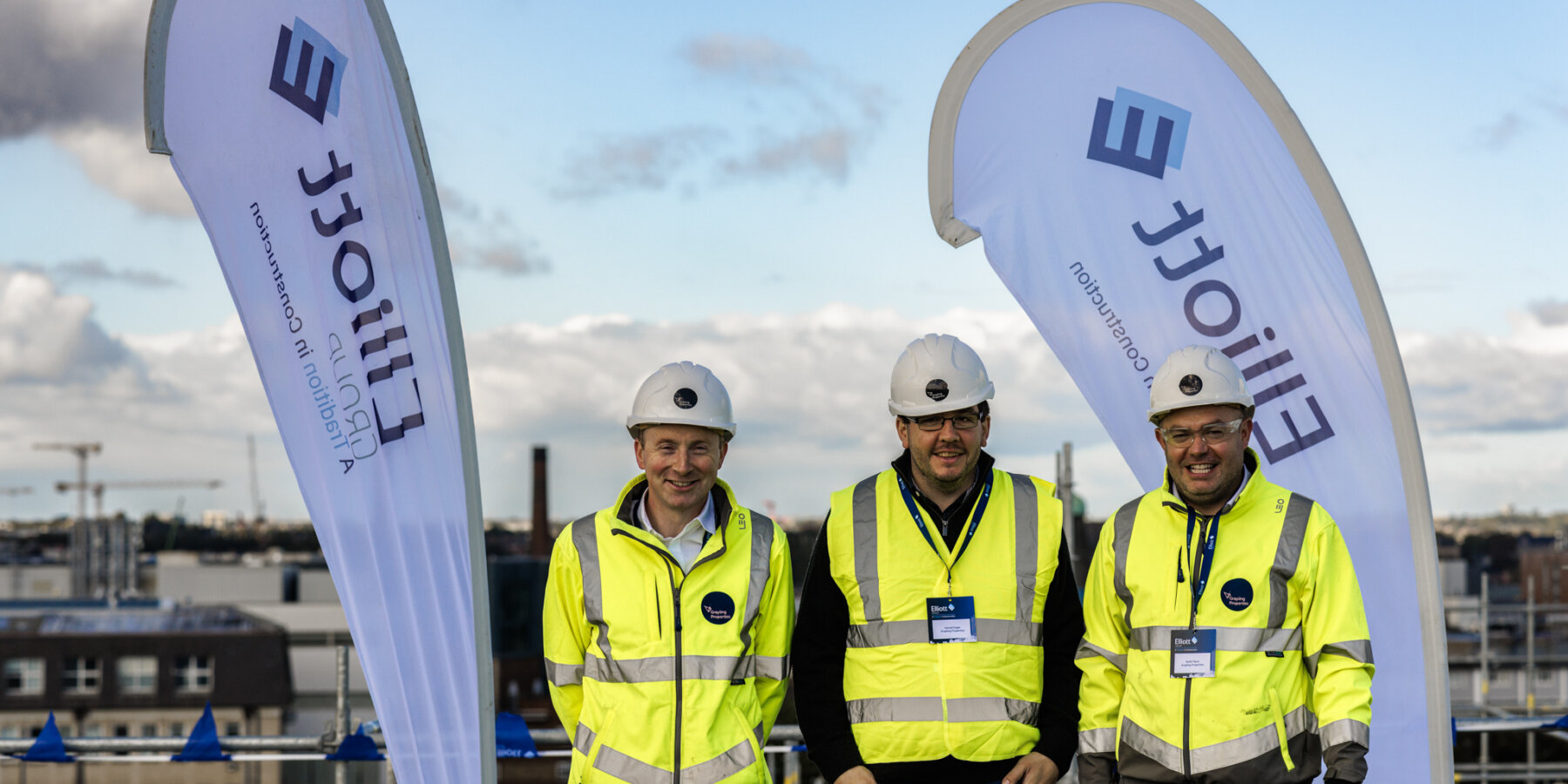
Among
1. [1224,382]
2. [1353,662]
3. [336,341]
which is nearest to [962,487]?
[1224,382]

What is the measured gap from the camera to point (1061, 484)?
487 inches

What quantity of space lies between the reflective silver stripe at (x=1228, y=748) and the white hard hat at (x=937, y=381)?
1077 millimetres

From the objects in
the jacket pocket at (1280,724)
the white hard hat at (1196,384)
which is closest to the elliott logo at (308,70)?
the white hard hat at (1196,384)

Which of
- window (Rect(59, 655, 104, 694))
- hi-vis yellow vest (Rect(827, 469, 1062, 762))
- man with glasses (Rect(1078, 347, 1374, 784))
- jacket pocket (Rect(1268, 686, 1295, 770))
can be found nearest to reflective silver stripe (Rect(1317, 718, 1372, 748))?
man with glasses (Rect(1078, 347, 1374, 784))

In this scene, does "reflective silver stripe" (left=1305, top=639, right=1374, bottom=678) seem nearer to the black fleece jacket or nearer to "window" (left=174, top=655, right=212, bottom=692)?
the black fleece jacket

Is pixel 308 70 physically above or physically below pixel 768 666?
above

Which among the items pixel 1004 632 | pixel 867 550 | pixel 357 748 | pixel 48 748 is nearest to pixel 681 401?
pixel 867 550

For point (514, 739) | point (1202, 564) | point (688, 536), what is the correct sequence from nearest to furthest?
1. point (1202, 564)
2. point (688, 536)
3. point (514, 739)

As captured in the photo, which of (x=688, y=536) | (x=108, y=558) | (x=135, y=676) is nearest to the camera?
(x=688, y=536)

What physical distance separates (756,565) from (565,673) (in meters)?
0.67

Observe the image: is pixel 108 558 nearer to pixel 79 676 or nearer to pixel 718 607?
pixel 79 676

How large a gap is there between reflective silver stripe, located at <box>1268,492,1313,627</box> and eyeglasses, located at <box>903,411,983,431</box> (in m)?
0.91

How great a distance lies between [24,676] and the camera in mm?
39031

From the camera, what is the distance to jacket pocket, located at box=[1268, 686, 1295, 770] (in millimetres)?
3633
